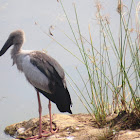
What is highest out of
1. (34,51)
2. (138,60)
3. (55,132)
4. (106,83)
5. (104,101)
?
(34,51)

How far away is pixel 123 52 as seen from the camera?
3869mm

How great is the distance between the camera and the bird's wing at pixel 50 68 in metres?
4.05

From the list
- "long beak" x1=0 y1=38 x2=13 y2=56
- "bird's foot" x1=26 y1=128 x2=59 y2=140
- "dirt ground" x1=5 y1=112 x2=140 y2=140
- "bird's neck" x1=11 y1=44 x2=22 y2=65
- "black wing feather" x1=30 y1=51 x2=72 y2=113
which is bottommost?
"bird's foot" x1=26 y1=128 x2=59 y2=140

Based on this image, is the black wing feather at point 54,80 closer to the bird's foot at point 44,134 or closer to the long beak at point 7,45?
the bird's foot at point 44,134

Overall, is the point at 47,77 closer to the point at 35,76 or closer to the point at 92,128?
the point at 35,76

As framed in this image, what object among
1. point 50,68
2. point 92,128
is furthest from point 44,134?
point 50,68

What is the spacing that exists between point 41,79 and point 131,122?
165cm

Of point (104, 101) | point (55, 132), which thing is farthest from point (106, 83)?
point (55, 132)

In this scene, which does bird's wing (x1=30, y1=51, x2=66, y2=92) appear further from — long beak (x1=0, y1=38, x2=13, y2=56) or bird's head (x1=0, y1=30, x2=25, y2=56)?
long beak (x1=0, y1=38, x2=13, y2=56)

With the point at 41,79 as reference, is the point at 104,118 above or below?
below

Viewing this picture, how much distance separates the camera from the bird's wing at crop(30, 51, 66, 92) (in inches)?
159

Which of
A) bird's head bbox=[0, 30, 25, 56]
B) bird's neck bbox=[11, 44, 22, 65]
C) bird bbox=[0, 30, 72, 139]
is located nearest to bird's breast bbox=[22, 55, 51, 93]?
bird bbox=[0, 30, 72, 139]

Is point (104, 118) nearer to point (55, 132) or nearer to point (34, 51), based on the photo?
point (55, 132)

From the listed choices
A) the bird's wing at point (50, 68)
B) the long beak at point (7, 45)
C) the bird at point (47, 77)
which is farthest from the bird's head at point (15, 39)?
the bird's wing at point (50, 68)
